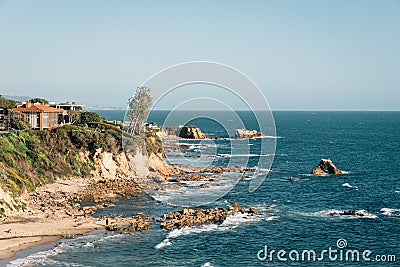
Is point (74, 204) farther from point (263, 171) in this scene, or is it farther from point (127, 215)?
point (263, 171)

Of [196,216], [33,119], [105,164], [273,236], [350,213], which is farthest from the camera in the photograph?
[33,119]

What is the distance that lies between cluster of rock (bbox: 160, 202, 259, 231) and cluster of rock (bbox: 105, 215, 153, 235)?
202 cm

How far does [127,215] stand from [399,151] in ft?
317

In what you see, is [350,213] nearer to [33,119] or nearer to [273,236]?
[273,236]

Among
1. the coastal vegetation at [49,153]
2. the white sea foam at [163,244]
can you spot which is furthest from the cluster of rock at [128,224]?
the coastal vegetation at [49,153]

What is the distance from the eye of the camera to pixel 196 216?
55.2 m

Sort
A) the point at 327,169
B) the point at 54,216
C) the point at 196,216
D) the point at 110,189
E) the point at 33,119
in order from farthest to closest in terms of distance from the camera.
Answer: the point at 327,169
the point at 33,119
the point at 110,189
the point at 196,216
the point at 54,216

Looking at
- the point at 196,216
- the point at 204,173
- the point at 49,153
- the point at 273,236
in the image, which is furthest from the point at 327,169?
the point at 49,153

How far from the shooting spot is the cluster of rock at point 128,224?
49500 millimetres

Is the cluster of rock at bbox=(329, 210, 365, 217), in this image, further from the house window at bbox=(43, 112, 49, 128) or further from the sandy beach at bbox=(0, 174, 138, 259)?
the house window at bbox=(43, 112, 49, 128)

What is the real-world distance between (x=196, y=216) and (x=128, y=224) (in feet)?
27.8

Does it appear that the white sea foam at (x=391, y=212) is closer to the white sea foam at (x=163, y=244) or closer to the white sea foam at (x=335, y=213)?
the white sea foam at (x=335, y=213)

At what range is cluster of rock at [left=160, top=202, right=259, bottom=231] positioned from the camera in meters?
52.0

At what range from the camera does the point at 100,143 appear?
79.5 m
